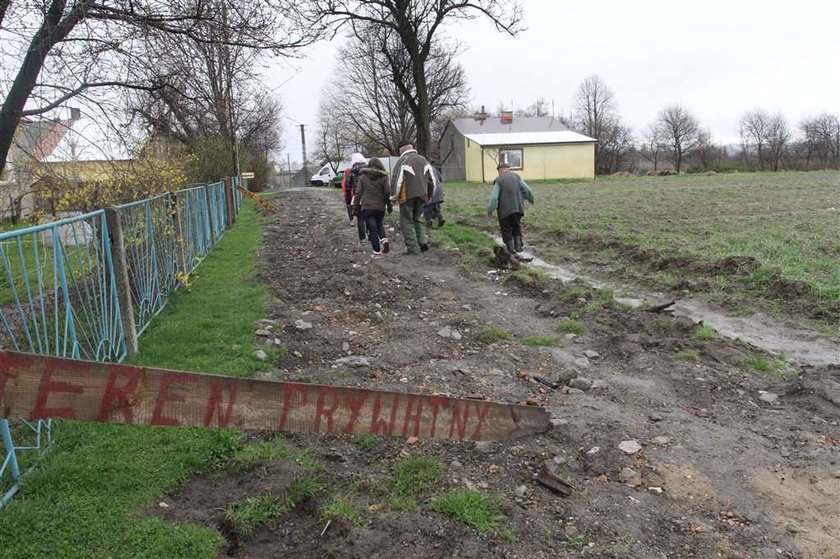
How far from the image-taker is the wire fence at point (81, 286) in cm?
Result: 362

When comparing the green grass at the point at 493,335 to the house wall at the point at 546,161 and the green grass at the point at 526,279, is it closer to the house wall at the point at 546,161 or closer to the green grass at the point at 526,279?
the green grass at the point at 526,279

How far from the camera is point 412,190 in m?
10.3

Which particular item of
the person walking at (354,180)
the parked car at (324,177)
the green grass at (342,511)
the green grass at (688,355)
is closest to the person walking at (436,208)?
the person walking at (354,180)

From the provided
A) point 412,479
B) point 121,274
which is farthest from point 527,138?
point 412,479

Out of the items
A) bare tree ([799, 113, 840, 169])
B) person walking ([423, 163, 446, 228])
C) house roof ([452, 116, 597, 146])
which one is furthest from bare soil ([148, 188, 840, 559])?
bare tree ([799, 113, 840, 169])

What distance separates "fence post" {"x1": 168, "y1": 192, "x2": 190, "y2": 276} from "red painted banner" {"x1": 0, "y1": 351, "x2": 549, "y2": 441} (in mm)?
6440

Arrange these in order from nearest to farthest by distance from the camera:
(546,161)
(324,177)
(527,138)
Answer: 1. (546,161)
2. (527,138)
3. (324,177)

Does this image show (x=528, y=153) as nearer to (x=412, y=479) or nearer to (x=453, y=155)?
(x=453, y=155)

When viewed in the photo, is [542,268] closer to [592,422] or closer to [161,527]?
[592,422]

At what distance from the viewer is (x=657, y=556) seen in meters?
2.77

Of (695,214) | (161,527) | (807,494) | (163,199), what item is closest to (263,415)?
(161,527)

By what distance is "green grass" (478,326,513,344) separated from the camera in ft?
19.6

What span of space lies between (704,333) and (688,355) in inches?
25.8

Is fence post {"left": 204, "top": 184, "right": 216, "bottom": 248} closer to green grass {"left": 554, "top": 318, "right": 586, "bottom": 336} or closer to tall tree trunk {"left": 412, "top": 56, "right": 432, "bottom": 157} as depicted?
tall tree trunk {"left": 412, "top": 56, "right": 432, "bottom": 157}
